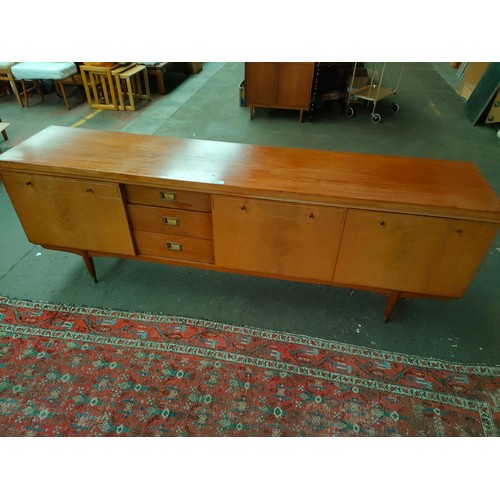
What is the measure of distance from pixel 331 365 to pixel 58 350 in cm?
153

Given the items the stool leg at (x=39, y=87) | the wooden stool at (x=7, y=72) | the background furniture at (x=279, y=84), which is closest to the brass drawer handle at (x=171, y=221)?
the background furniture at (x=279, y=84)

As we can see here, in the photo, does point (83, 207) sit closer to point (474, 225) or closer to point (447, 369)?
point (474, 225)

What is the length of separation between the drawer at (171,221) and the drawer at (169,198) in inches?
1.2

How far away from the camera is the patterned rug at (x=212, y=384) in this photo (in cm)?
166

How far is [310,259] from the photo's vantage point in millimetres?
1870

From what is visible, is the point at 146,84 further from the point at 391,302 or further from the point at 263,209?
the point at 391,302

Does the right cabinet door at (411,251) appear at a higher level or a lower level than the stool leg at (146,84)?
higher

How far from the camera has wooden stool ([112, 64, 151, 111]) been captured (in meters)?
4.89

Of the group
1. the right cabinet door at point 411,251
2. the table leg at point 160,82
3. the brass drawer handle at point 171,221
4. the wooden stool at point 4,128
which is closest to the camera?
the right cabinet door at point 411,251

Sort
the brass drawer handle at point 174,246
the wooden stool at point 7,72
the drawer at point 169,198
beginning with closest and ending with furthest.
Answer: the drawer at point 169,198 → the brass drawer handle at point 174,246 → the wooden stool at point 7,72

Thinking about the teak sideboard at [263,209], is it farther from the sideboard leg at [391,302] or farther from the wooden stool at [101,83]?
the wooden stool at [101,83]

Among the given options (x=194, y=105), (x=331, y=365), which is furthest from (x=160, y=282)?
(x=194, y=105)

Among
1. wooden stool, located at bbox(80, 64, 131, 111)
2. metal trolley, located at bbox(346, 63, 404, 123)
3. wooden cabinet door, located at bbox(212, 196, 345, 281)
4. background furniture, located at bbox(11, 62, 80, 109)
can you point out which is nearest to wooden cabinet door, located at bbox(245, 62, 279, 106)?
A: metal trolley, located at bbox(346, 63, 404, 123)

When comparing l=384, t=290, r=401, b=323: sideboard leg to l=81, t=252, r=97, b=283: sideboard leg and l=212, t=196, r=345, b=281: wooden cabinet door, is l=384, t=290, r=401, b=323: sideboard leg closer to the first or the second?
l=212, t=196, r=345, b=281: wooden cabinet door
